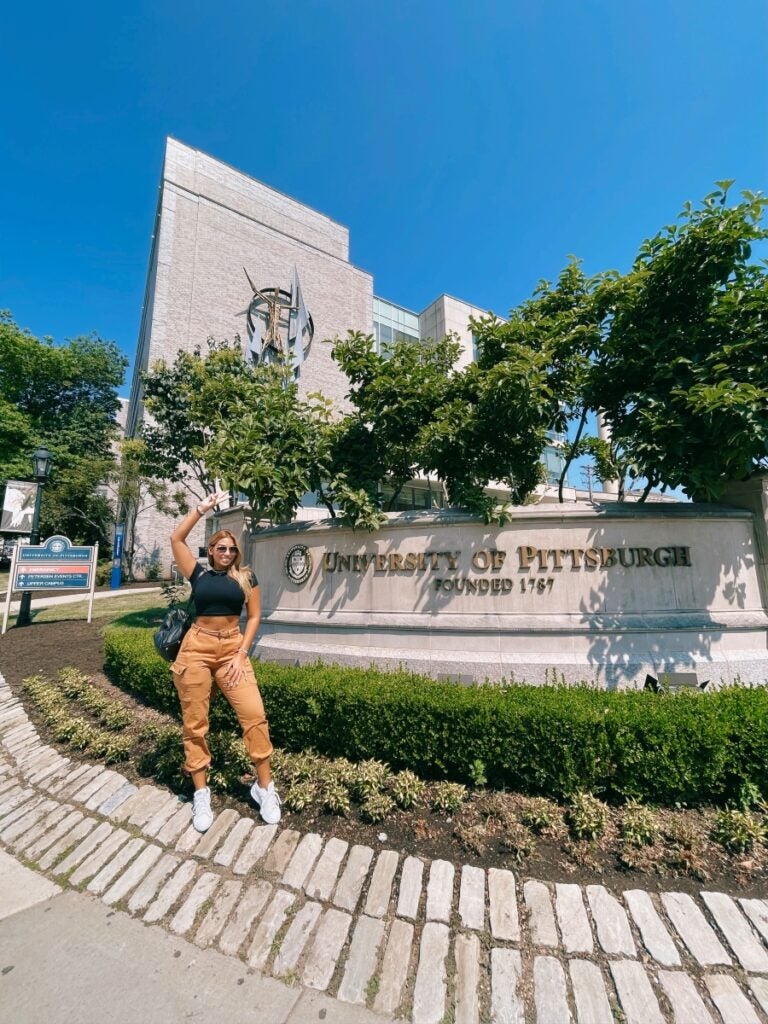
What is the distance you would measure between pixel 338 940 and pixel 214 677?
1.94m

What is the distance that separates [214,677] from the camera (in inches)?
148

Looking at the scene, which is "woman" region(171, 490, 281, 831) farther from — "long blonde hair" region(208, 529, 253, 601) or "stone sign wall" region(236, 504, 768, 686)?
"stone sign wall" region(236, 504, 768, 686)

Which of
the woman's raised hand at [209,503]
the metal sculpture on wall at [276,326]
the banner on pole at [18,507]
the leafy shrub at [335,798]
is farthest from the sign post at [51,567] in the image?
the metal sculpture on wall at [276,326]

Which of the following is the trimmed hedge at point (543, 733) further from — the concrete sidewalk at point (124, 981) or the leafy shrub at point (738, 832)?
the concrete sidewalk at point (124, 981)

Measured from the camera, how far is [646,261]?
6.68 m

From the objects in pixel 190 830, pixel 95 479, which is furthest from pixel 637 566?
pixel 95 479

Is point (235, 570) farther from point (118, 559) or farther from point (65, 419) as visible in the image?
point (65, 419)

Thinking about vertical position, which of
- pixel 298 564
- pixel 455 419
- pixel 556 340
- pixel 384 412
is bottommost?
pixel 298 564

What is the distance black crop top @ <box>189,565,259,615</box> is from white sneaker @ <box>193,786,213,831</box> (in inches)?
54.3

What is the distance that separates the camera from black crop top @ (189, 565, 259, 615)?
147 inches

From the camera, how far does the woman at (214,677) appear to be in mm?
3613

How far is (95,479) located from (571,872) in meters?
28.3

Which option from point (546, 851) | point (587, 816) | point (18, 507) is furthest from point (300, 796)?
point (18, 507)

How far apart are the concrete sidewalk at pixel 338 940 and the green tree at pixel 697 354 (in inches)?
170
